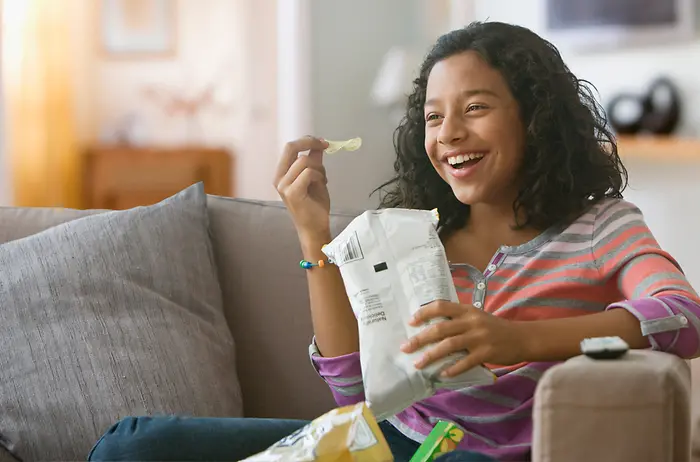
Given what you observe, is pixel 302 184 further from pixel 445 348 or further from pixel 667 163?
pixel 667 163

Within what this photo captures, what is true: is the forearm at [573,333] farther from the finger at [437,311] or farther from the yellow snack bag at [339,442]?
the yellow snack bag at [339,442]

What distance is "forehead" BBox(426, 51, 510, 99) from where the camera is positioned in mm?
1342

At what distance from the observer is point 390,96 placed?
179 inches

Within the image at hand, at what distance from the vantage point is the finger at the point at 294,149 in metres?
1.36

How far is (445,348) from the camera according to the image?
105 centimetres

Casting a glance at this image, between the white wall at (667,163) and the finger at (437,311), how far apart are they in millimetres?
2701

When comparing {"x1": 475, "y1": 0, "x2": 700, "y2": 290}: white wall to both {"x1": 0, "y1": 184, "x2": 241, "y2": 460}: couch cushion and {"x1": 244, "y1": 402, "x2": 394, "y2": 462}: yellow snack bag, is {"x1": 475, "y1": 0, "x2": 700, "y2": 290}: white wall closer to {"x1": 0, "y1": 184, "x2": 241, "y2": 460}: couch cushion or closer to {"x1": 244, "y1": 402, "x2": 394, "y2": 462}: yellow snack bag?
{"x1": 0, "y1": 184, "x2": 241, "y2": 460}: couch cushion

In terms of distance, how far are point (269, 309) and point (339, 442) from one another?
0.64 m

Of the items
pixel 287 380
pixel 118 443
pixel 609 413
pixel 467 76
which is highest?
pixel 467 76

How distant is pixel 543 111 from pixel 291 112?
3.48m

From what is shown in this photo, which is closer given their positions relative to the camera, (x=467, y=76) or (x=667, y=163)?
(x=467, y=76)

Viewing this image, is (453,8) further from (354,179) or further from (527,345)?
(527,345)

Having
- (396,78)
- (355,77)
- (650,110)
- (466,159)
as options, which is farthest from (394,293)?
(355,77)

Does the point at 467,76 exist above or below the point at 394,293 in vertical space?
above
